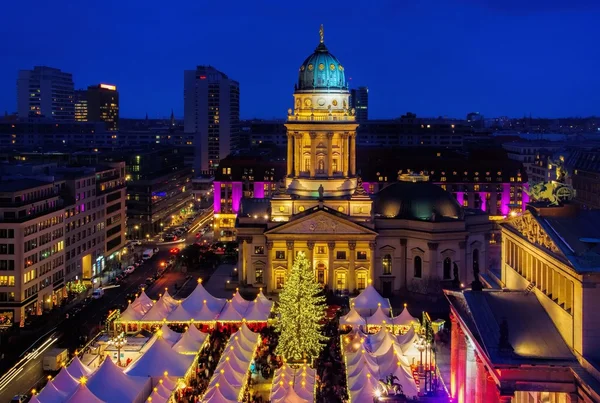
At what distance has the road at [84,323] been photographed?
63406 millimetres

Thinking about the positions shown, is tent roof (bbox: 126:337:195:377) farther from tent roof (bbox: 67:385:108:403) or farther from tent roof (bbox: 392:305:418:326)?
tent roof (bbox: 392:305:418:326)

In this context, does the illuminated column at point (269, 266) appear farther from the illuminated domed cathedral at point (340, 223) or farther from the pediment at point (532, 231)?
the pediment at point (532, 231)

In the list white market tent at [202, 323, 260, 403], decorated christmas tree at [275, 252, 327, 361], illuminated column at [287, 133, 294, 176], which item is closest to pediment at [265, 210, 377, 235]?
illuminated column at [287, 133, 294, 176]

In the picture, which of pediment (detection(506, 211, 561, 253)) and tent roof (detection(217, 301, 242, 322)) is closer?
pediment (detection(506, 211, 561, 253))

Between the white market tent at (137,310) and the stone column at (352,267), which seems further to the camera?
the stone column at (352,267)

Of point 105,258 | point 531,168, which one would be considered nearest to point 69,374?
point 105,258

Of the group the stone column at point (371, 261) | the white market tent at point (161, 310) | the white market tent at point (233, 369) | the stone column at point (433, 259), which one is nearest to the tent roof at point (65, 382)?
the white market tent at point (233, 369)

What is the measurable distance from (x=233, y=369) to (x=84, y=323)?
1216 inches

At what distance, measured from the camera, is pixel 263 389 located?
61.2 m

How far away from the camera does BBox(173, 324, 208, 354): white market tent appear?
63.9 m

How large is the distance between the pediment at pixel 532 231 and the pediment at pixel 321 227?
5516 centimetres

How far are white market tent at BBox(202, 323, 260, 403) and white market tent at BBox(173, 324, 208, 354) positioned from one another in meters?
3.07

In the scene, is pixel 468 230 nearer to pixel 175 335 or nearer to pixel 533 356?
pixel 175 335

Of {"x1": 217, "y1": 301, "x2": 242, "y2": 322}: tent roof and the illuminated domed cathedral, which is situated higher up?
the illuminated domed cathedral
